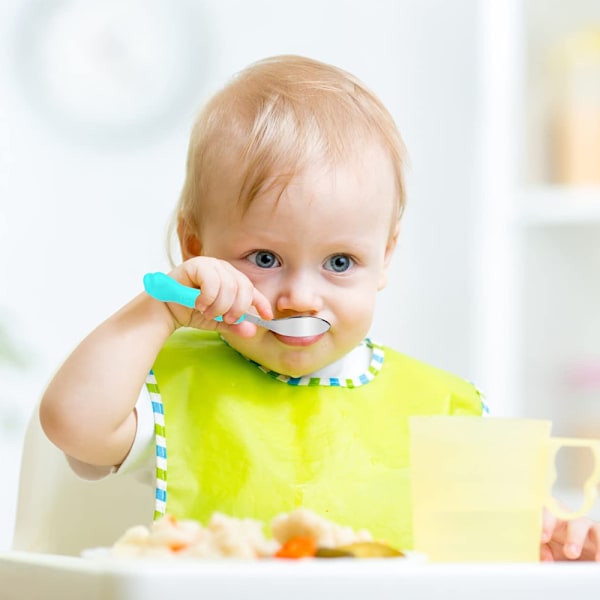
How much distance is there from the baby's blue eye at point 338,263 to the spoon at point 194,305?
0.05m

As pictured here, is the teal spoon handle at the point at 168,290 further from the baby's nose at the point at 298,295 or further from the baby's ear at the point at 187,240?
the baby's ear at the point at 187,240

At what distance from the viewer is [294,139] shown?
1005 millimetres

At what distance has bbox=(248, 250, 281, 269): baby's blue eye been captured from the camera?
990 mm

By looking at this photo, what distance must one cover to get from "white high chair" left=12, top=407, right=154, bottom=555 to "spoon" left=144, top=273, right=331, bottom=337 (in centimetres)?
23

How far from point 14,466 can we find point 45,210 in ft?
2.07

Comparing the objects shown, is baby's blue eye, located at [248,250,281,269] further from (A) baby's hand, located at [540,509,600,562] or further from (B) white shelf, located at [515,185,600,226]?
(B) white shelf, located at [515,185,600,226]

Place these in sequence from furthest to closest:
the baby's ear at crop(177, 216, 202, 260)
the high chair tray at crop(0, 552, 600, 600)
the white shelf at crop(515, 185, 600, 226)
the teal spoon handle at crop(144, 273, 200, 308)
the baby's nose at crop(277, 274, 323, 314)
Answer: the white shelf at crop(515, 185, 600, 226) < the baby's ear at crop(177, 216, 202, 260) < the baby's nose at crop(277, 274, 323, 314) < the teal spoon handle at crop(144, 273, 200, 308) < the high chair tray at crop(0, 552, 600, 600)

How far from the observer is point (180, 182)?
2641 millimetres

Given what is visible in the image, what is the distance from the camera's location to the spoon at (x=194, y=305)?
0.84m

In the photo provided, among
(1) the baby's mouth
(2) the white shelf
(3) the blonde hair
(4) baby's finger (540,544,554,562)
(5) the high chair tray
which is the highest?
(2) the white shelf

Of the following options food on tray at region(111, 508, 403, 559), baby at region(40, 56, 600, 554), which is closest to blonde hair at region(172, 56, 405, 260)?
baby at region(40, 56, 600, 554)

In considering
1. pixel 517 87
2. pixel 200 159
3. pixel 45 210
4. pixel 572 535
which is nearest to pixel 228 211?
pixel 200 159

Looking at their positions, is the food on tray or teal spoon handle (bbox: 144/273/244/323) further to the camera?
teal spoon handle (bbox: 144/273/244/323)

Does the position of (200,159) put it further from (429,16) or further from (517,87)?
(429,16)
